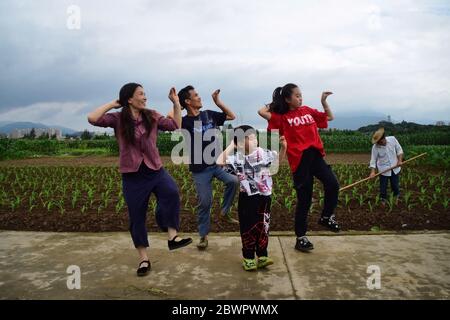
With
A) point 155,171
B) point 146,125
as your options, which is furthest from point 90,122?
point 155,171

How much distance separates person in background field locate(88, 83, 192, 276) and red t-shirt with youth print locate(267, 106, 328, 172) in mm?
1157

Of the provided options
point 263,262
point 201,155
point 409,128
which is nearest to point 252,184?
point 263,262

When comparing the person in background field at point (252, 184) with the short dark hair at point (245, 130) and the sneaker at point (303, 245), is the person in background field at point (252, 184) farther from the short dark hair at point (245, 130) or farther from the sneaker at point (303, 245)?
the sneaker at point (303, 245)

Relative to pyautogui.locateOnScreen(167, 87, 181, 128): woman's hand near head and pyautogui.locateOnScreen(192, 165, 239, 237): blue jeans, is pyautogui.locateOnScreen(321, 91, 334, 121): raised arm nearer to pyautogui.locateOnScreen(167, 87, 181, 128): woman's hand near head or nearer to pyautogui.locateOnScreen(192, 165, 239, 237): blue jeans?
pyautogui.locateOnScreen(192, 165, 239, 237): blue jeans

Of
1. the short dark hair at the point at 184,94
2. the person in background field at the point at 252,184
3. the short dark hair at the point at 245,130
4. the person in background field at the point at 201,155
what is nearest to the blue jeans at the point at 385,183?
the person in background field at the point at 201,155

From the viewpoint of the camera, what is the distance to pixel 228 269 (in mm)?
3539

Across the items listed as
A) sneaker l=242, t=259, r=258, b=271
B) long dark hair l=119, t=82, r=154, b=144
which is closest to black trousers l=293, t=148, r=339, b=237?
sneaker l=242, t=259, r=258, b=271

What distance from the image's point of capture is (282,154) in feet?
12.2

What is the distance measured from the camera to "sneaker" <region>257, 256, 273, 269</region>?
139 inches

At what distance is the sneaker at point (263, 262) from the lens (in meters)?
3.53

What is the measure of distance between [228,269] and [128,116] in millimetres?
1635
